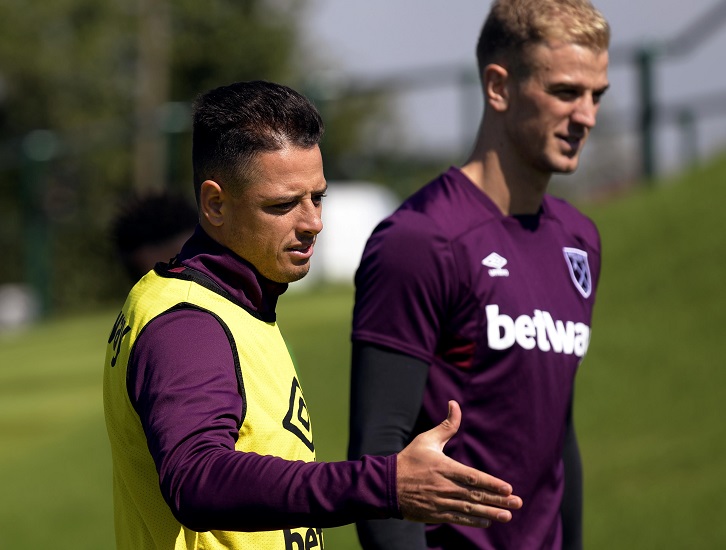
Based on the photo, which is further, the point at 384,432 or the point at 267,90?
the point at 384,432

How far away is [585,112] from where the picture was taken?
3580mm

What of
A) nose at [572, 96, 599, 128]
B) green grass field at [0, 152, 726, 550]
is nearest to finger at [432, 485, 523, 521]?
nose at [572, 96, 599, 128]

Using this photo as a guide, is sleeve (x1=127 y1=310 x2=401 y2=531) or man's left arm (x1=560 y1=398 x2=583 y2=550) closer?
sleeve (x1=127 y1=310 x2=401 y2=531)

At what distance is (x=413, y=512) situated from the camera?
2195 millimetres

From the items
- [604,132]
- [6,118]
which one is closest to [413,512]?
[604,132]

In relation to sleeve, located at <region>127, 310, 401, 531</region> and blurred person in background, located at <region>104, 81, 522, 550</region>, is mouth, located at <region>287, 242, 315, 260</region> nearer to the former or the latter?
blurred person in background, located at <region>104, 81, 522, 550</region>

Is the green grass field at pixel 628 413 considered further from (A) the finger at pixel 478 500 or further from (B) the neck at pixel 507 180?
(A) the finger at pixel 478 500

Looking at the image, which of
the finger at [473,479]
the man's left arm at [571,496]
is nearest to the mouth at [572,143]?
the man's left arm at [571,496]

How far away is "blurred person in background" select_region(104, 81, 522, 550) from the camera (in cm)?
219

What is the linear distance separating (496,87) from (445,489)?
5.97ft

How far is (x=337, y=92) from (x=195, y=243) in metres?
15.9

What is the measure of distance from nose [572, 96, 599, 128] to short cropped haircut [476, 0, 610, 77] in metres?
0.16

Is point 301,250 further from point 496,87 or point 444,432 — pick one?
point 496,87

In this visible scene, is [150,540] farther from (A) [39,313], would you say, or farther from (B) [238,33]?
(B) [238,33]
